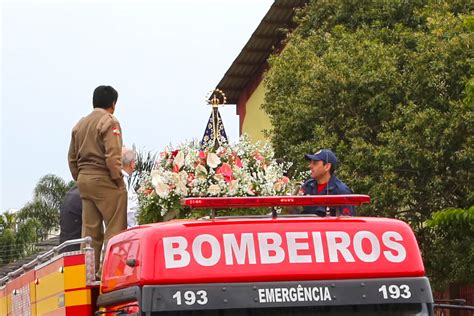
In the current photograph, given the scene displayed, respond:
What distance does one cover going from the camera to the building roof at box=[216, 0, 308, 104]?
41.8 m

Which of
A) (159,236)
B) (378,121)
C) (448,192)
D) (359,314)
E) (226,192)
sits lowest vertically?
(359,314)

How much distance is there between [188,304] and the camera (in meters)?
7.83

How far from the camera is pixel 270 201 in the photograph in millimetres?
8430

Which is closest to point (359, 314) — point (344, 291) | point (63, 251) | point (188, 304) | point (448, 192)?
point (344, 291)

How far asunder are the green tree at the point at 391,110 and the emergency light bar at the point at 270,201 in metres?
16.6

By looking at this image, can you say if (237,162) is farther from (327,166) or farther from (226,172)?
(327,166)

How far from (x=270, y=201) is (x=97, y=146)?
7.84ft

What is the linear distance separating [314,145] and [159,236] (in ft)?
66.2

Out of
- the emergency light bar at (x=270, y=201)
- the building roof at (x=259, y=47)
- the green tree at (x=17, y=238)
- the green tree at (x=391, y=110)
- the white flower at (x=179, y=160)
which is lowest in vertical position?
the emergency light bar at (x=270, y=201)

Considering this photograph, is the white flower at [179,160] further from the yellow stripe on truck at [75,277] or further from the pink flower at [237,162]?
the yellow stripe on truck at [75,277]

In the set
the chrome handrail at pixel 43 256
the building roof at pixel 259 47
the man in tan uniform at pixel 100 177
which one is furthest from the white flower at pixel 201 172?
the building roof at pixel 259 47

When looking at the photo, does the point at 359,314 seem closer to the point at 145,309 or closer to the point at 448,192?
the point at 145,309

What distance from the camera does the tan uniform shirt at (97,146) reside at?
1030 cm

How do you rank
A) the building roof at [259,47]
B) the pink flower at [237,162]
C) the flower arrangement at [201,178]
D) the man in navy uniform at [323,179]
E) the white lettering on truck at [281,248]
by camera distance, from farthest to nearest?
1. the building roof at [259,47]
2. the pink flower at [237,162]
3. the flower arrangement at [201,178]
4. the man in navy uniform at [323,179]
5. the white lettering on truck at [281,248]
